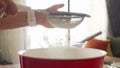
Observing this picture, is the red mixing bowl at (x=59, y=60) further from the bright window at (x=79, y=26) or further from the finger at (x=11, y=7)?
the bright window at (x=79, y=26)

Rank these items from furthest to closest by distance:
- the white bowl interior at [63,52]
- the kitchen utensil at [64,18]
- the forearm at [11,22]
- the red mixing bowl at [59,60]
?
the forearm at [11,22] < the kitchen utensil at [64,18] < the white bowl interior at [63,52] < the red mixing bowl at [59,60]

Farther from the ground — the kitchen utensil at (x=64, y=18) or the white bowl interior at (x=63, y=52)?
the kitchen utensil at (x=64, y=18)

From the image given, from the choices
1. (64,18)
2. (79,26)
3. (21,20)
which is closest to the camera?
(64,18)

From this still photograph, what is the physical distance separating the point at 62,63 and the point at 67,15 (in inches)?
12.8

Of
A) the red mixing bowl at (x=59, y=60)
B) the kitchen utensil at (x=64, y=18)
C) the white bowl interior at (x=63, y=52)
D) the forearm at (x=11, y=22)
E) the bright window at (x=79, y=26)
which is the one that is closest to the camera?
the red mixing bowl at (x=59, y=60)

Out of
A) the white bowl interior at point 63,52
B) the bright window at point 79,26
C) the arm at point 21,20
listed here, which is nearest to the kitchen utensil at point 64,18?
the arm at point 21,20

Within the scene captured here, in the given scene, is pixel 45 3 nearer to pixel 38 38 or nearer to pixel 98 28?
pixel 38 38

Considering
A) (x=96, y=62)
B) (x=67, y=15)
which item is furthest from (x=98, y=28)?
(x=96, y=62)

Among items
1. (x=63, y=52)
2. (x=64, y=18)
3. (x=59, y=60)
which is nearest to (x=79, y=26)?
(x=64, y=18)

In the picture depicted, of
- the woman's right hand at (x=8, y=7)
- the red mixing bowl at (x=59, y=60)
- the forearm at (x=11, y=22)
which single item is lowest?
the red mixing bowl at (x=59, y=60)

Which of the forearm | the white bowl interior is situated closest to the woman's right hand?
the white bowl interior

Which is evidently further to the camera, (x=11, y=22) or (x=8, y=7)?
(x=11, y=22)

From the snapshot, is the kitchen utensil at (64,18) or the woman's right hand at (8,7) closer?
the woman's right hand at (8,7)

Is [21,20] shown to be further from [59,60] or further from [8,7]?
[59,60]
